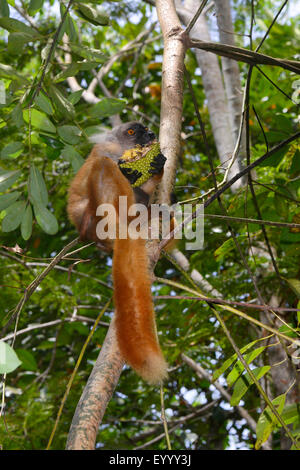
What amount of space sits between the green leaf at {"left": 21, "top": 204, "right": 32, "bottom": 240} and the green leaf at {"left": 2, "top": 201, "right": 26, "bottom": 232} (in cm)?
2

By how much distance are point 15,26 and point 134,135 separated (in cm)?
150

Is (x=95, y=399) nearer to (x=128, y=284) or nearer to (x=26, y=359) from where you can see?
(x=128, y=284)

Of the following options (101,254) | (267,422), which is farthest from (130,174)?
(101,254)

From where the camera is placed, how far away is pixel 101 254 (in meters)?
5.27

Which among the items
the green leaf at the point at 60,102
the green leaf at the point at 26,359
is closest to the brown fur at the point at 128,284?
the green leaf at the point at 60,102

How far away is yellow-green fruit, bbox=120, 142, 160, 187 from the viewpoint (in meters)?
2.32

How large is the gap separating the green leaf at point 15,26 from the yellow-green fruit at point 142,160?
74cm

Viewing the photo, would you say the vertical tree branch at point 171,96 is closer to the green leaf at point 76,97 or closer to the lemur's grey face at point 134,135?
the green leaf at point 76,97

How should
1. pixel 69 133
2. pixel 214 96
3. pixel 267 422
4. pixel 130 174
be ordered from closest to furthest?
pixel 267 422 < pixel 69 133 < pixel 130 174 < pixel 214 96

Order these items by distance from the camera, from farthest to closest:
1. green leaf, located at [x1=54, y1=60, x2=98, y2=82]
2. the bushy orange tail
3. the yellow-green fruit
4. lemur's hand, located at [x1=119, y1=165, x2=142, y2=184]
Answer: lemur's hand, located at [x1=119, y1=165, x2=142, y2=184]
the yellow-green fruit
green leaf, located at [x1=54, y1=60, x2=98, y2=82]
the bushy orange tail

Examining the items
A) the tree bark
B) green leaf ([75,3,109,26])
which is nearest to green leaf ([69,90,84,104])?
green leaf ([75,3,109,26])

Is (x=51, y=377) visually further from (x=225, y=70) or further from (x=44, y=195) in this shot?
(x=225, y=70)

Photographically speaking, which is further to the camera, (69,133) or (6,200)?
(69,133)

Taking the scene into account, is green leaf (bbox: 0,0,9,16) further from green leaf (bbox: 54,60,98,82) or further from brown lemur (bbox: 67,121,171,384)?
brown lemur (bbox: 67,121,171,384)
